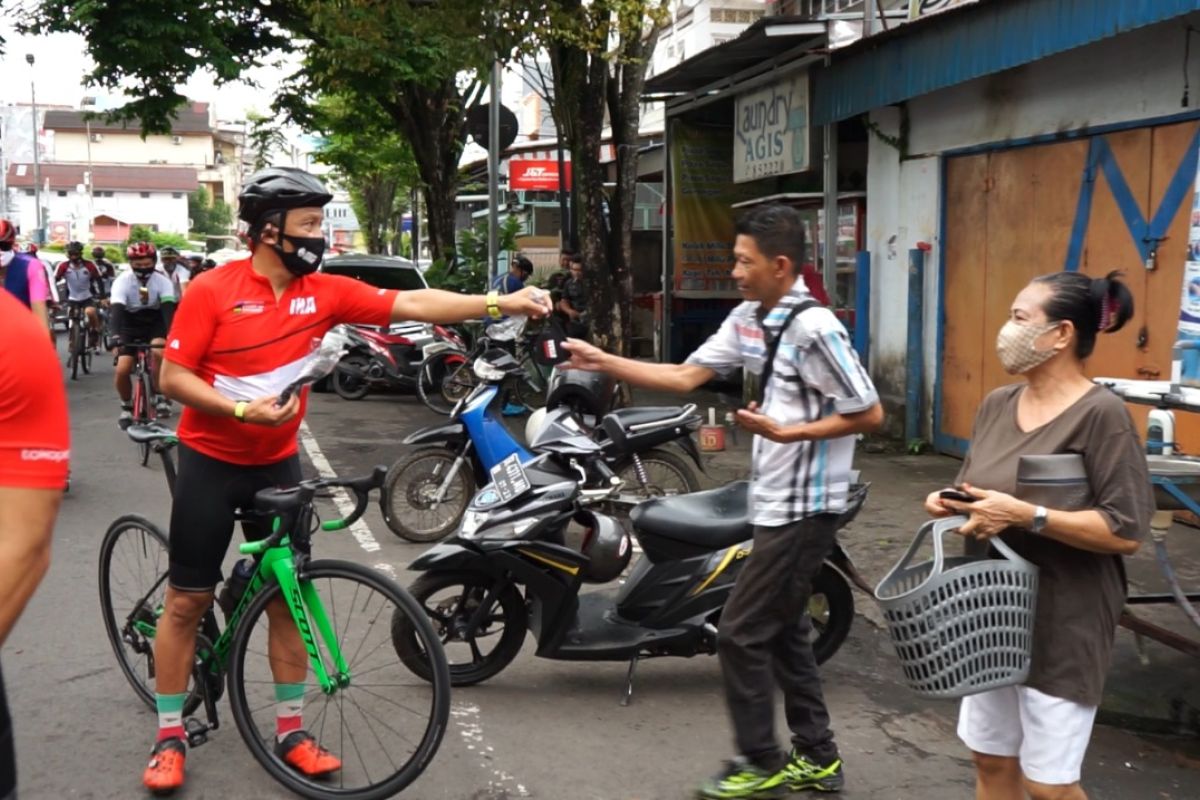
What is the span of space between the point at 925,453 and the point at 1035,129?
2937 mm

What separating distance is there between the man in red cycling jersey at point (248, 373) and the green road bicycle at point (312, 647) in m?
0.09

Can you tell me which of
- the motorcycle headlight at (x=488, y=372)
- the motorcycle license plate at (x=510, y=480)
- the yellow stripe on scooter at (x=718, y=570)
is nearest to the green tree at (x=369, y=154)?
the motorcycle headlight at (x=488, y=372)

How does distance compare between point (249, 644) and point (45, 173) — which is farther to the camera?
point (45, 173)

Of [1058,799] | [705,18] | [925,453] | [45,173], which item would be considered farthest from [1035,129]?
[45,173]

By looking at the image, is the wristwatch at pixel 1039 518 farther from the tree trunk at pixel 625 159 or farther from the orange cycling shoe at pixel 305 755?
the tree trunk at pixel 625 159

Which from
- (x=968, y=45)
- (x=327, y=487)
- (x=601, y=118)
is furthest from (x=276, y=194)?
(x=601, y=118)

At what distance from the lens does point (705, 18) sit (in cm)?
2806

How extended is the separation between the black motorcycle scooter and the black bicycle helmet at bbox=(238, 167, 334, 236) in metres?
1.68

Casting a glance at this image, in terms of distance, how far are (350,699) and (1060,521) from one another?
2480 mm

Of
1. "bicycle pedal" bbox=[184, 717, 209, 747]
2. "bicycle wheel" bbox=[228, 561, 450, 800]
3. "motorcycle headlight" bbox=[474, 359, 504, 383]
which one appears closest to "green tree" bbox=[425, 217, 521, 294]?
"motorcycle headlight" bbox=[474, 359, 504, 383]

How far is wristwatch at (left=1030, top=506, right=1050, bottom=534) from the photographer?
2.96m

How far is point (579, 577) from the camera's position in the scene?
16.9ft

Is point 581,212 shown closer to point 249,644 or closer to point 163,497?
point 163,497

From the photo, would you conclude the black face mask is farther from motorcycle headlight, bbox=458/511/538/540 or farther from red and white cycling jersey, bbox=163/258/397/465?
motorcycle headlight, bbox=458/511/538/540
